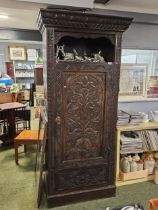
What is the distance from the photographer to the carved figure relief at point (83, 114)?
6.45 ft

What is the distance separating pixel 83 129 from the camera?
81.7 inches

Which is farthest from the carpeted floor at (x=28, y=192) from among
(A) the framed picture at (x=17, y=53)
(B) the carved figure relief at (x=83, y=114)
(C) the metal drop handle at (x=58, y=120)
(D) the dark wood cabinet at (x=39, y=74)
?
(A) the framed picture at (x=17, y=53)

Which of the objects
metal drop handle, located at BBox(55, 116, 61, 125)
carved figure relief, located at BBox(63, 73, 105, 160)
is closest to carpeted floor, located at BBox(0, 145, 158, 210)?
carved figure relief, located at BBox(63, 73, 105, 160)

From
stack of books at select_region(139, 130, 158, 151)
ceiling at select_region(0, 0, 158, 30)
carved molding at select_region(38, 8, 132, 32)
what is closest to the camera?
carved molding at select_region(38, 8, 132, 32)

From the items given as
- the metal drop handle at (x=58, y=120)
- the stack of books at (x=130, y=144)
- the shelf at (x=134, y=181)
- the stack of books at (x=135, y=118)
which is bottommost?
the shelf at (x=134, y=181)

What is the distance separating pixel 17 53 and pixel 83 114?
6.48 metres

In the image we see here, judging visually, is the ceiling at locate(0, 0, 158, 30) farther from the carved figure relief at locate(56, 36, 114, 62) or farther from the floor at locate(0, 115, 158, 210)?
the floor at locate(0, 115, 158, 210)

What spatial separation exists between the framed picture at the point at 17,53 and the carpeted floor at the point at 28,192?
18.4 ft

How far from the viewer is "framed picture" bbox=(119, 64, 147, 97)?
2.63 meters

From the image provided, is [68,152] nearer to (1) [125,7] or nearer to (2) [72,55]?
(2) [72,55]

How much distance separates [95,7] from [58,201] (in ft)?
7.18

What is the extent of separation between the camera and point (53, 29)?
70.2 inches

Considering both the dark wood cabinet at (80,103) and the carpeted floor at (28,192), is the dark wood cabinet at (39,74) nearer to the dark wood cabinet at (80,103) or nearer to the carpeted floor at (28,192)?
the carpeted floor at (28,192)

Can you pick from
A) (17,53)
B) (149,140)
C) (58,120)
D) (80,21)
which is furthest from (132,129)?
(17,53)
